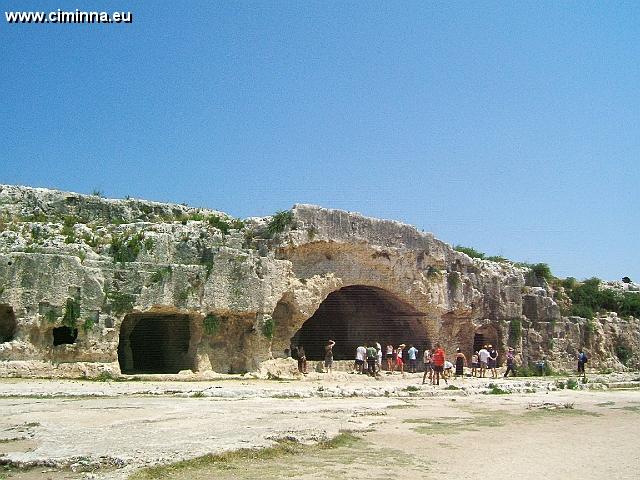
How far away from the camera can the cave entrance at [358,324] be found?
74.3ft

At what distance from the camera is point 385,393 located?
14.8m

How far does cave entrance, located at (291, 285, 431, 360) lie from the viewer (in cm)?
2266

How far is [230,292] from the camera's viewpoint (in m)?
17.8

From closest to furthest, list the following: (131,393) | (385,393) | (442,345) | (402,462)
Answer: (402,462)
(131,393)
(385,393)
(442,345)

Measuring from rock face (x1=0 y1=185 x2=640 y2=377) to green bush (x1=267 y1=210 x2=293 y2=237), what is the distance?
0.03 metres

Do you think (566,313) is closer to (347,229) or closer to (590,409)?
(347,229)

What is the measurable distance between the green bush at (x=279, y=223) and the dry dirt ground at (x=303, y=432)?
5.42m

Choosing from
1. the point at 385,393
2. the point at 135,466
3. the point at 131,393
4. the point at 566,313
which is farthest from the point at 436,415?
the point at 566,313

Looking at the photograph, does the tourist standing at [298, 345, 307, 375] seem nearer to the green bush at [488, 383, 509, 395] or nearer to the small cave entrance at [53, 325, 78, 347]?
the green bush at [488, 383, 509, 395]

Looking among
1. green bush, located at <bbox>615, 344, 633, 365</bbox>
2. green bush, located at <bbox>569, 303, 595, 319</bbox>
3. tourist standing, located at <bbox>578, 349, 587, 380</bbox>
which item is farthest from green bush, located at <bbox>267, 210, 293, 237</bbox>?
green bush, located at <bbox>615, 344, 633, 365</bbox>

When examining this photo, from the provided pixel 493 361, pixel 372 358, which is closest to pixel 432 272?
pixel 493 361

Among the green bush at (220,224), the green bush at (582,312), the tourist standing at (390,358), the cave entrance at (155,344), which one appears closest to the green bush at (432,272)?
the tourist standing at (390,358)

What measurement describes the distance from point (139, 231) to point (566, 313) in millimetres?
16835

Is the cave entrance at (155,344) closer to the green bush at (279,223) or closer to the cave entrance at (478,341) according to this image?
the green bush at (279,223)
